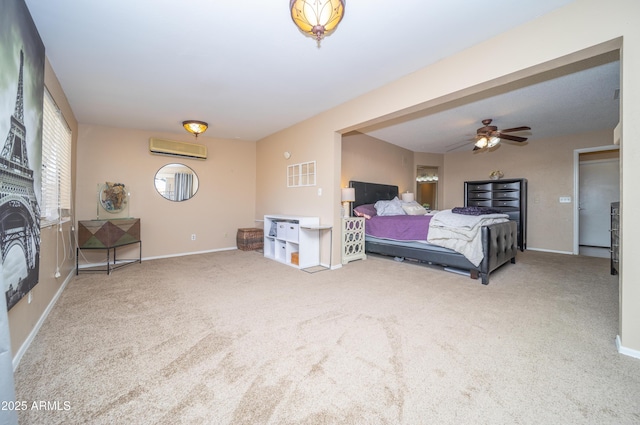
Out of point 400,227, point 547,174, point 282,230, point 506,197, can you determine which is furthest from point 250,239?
point 547,174

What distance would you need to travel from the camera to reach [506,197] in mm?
5531

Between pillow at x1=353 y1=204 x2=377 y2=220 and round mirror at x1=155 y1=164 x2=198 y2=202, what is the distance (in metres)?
3.22

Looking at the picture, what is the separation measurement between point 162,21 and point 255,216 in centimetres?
421

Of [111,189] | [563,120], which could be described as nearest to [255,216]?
[111,189]

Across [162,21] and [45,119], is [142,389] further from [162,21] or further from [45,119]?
[45,119]

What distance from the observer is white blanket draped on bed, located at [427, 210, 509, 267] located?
3.18 metres

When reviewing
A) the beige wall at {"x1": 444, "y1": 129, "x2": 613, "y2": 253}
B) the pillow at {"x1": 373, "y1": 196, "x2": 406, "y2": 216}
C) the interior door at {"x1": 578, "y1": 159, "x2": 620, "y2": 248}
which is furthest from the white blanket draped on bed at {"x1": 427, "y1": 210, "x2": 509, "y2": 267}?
the interior door at {"x1": 578, "y1": 159, "x2": 620, "y2": 248}

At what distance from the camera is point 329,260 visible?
3.84m

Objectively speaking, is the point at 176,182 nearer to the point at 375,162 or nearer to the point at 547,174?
the point at 375,162

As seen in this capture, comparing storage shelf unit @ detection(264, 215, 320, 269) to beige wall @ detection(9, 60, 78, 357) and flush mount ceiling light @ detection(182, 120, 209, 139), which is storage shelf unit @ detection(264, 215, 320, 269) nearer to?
flush mount ceiling light @ detection(182, 120, 209, 139)

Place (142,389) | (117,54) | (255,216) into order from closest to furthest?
(142,389), (117,54), (255,216)

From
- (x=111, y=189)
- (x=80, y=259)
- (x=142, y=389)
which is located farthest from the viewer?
(x=111, y=189)

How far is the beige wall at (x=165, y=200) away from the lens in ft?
13.5

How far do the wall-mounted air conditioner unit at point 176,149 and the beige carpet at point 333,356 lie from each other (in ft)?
8.21
